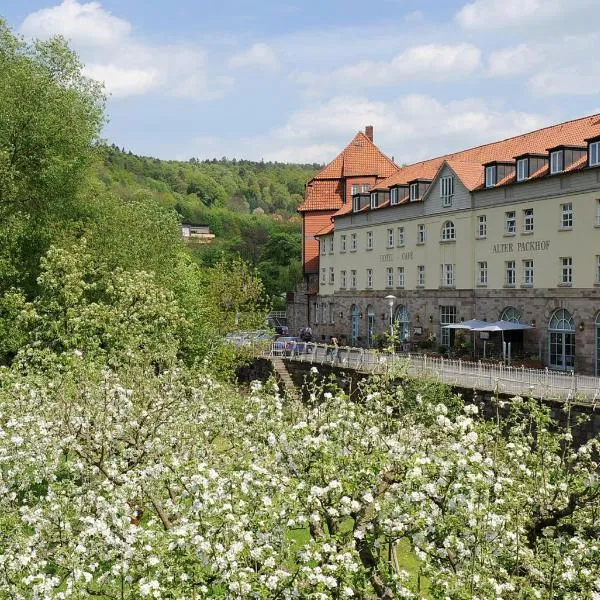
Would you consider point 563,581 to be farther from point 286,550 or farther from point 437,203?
point 437,203

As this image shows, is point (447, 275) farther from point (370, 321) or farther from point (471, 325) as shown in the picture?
point (370, 321)

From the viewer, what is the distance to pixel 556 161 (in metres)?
40.0

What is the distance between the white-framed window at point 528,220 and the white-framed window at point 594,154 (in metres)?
4.97

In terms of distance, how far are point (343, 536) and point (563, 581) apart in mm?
2539

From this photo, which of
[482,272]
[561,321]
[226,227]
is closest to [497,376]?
[561,321]

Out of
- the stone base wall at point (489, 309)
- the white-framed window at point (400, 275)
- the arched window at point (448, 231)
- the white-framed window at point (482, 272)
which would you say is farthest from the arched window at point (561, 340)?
the white-framed window at point (400, 275)

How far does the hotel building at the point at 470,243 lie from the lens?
39.0 metres

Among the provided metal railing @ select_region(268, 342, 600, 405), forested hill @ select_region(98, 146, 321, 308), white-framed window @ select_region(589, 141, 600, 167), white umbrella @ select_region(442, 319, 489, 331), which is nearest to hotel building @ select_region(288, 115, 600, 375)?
white-framed window @ select_region(589, 141, 600, 167)

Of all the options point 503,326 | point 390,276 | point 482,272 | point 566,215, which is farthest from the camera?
point 390,276

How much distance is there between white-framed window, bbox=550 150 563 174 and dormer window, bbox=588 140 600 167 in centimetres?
206

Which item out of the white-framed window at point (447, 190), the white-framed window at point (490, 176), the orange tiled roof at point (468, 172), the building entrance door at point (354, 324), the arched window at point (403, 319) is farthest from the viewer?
the building entrance door at point (354, 324)

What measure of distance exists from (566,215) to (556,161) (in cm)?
259

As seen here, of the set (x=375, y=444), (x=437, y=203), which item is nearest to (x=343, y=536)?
(x=375, y=444)

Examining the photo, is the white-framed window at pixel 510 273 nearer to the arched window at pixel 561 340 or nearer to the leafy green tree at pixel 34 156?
the arched window at pixel 561 340
